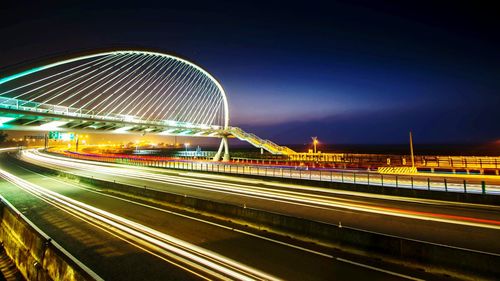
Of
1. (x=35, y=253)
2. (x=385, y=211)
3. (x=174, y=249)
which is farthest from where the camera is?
(x=385, y=211)

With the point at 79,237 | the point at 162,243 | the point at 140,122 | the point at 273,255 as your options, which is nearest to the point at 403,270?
the point at 273,255

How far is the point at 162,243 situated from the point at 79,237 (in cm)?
395

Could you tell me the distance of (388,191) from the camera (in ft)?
61.5

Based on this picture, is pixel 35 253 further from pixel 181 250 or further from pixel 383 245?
pixel 383 245

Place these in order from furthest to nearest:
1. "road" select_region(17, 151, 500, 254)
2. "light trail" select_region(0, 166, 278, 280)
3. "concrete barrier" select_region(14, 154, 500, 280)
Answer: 1. "road" select_region(17, 151, 500, 254)
2. "light trail" select_region(0, 166, 278, 280)
3. "concrete barrier" select_region(14, 154, 500, 280)

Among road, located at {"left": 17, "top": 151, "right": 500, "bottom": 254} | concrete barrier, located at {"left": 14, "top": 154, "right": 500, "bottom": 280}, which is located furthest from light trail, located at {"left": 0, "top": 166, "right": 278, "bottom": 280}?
road, located at {"left": 17, "top": 151, "right": 500, "bottom": 254}

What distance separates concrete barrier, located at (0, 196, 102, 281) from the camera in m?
6.57

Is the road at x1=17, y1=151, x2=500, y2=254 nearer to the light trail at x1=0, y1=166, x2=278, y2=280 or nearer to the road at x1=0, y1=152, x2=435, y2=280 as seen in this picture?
the road at x1=0, y1=152, x2=435, y2=280

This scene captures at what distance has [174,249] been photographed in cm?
914

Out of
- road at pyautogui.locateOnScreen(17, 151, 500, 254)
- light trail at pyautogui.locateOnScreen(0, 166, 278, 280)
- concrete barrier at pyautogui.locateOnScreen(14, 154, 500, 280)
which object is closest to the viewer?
concrete barrier at pyautogui.locateOnScreen(14, 154, 500, 280)

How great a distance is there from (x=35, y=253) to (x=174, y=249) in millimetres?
4847

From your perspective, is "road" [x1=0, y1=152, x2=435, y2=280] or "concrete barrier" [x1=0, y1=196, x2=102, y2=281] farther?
"road" [x1=0, y1=152, x2=435, y2=280]

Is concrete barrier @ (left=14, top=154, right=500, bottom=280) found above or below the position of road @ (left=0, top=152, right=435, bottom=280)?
above

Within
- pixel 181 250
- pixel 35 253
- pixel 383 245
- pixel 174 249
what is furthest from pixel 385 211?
pixel 35 253
